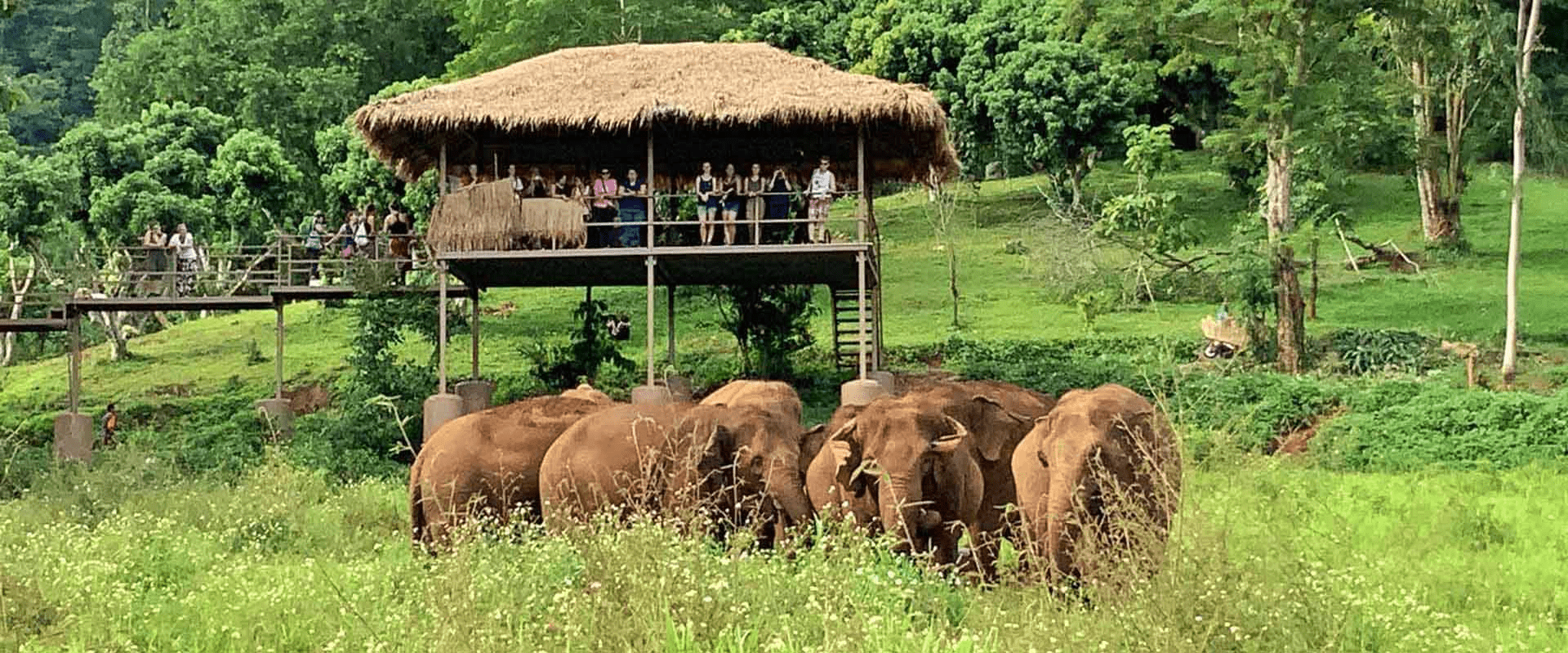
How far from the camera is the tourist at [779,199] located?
72.1 ft

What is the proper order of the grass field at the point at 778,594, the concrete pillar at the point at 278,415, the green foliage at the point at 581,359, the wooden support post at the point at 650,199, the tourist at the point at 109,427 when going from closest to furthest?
1. the grass field at the point at 778,594
2. the wooden support post at the point at 650,199
3. the concrete pillar at the point at 278,415
4. the tourist at the point at 109,427
5. the green foliage at the point at 581,359

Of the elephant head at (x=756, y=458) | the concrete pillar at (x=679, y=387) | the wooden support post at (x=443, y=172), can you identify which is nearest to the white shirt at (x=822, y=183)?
the concrete pillar at (x=679, y=387)

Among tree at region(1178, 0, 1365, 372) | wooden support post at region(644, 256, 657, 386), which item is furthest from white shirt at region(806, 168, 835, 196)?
tree at region(1178, 0, 1365, 372)

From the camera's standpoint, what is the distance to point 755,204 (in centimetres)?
2172

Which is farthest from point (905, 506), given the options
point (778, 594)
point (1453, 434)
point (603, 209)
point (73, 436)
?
point (73, 436)

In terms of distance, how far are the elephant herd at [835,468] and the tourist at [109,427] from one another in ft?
40.1

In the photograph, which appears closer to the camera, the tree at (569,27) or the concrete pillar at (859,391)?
the concrete pillar at (859,391)

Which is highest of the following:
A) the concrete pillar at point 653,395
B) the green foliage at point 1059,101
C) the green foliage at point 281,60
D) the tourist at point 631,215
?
the green foliage at point 281,60

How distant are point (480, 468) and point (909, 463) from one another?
3.52 meters

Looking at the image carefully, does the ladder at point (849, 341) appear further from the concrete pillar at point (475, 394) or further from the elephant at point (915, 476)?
the elephant at point (915, 476)

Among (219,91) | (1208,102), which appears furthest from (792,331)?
(219,91)

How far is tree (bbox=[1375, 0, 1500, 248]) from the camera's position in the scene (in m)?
26.6

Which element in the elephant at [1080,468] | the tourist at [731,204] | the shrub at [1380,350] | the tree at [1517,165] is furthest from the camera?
the shrub at [1380,350]

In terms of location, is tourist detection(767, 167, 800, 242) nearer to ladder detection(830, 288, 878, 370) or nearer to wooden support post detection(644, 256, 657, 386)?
wooden support post detection(644, 256, 657, 386)
